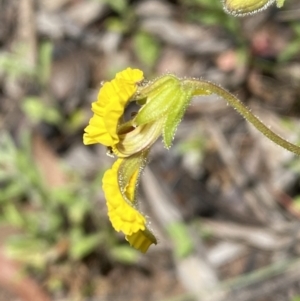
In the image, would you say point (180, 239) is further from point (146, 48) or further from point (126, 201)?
point (126, 201)

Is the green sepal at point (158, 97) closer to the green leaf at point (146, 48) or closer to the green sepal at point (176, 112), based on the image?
the green sepal at point (176, 112)

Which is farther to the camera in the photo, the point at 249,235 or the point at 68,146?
the point at 68,146

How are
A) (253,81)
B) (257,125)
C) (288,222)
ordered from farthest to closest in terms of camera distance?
1. (253,81)
2. (288,222)
3. (257,125)

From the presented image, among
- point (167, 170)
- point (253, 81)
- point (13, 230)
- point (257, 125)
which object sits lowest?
point (257, 125)

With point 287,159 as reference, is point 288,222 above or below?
below

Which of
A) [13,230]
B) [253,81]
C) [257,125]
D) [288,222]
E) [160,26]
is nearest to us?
[257,125]

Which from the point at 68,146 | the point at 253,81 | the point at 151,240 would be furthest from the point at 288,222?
the point at 151,240

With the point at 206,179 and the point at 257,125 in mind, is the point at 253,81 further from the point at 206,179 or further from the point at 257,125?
the point at 257,125

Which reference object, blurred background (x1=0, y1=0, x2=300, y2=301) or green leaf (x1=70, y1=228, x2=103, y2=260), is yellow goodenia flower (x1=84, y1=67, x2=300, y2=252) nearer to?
blurred background (x1=0, y1=0, x2=300, y2=301)
